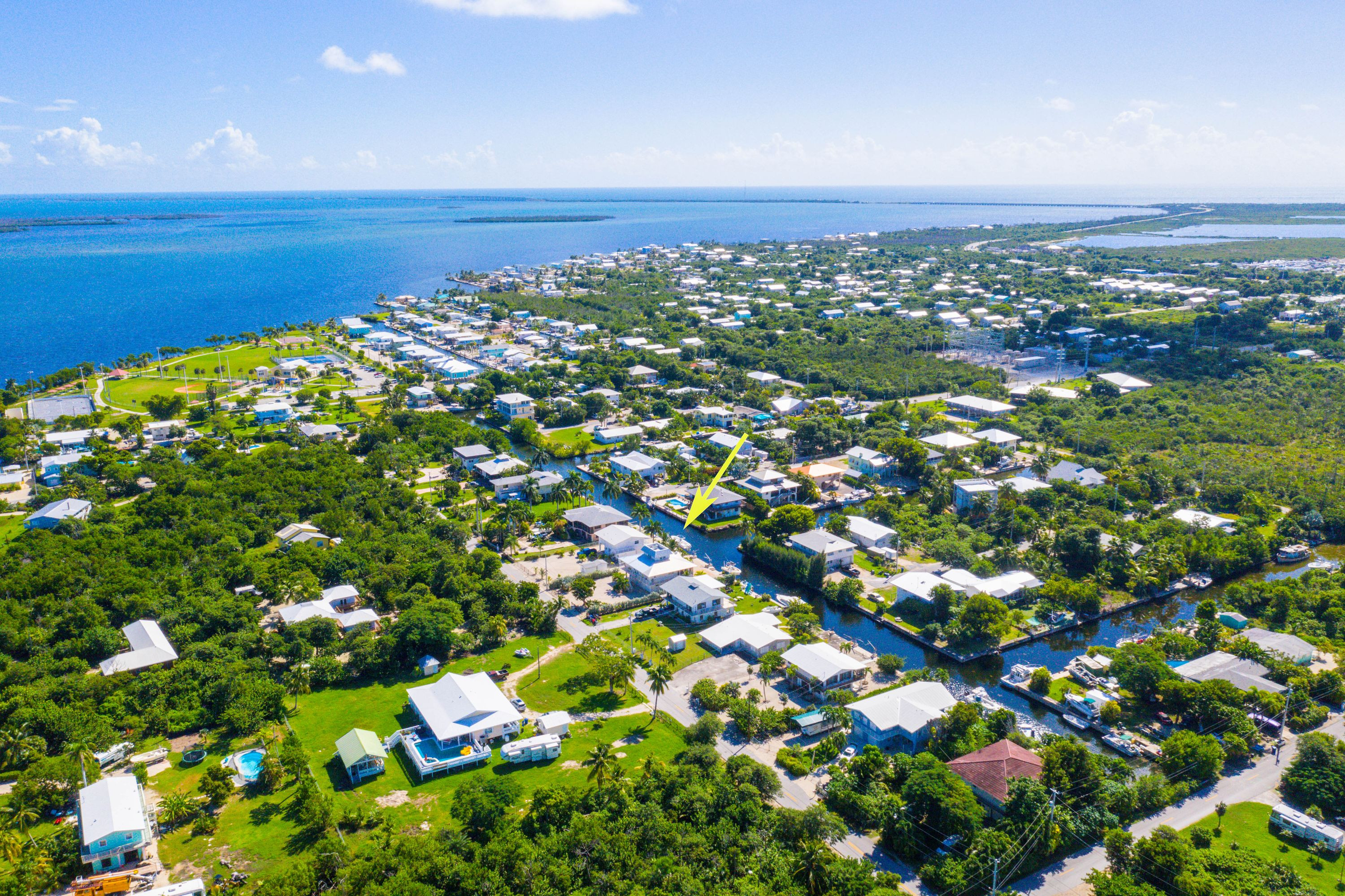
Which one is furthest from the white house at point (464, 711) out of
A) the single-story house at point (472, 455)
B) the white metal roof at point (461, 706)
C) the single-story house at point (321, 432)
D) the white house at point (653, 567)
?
the single-story house at point (321, 432)

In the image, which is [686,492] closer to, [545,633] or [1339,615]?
[545,633]

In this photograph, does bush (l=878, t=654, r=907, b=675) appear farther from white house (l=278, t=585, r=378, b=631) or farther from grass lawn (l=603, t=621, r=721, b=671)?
white house (l=278, t=585, r=378, b=631)

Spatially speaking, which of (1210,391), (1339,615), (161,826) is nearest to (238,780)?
(161,826)

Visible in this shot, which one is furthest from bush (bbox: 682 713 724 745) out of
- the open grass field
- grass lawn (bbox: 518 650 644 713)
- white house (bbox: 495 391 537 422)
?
white house (bbox: 495 391 537 422)

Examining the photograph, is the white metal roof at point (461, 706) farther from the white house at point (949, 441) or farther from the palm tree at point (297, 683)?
the white house at point (949, 441)

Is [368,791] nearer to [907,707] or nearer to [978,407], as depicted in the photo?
[907,707]
